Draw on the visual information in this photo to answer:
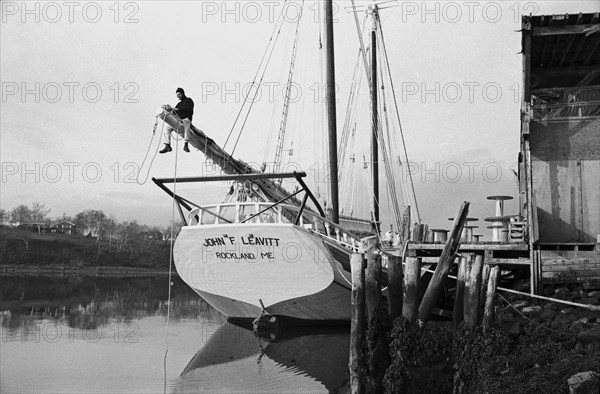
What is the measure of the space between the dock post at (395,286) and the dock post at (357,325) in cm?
52

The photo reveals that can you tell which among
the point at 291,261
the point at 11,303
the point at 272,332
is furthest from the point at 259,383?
the point at 11,303

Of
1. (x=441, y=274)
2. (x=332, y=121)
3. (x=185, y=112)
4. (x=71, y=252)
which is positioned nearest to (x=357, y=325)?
(x=441, y=274)

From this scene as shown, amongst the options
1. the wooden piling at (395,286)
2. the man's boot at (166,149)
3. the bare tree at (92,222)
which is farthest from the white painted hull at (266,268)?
the bare tree at (92,222)

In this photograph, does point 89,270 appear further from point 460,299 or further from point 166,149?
point 460,299

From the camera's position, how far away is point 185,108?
1809cm

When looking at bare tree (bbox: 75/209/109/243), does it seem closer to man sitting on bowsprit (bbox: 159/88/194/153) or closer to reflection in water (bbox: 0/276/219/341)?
reflection in water (bbox: 0/276/219/341)

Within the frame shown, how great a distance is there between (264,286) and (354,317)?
21.0 ft

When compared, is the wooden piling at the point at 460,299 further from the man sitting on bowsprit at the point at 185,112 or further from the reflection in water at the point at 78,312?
the reflection in water at the point at 78,312

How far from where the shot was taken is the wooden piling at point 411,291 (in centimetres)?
1158

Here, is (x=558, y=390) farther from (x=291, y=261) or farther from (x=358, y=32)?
(x=358, y=32)

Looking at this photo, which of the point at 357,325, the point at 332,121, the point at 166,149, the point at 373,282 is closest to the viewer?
the point at 357,325

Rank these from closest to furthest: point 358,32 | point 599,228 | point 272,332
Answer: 1. point 599,228
2. point 272,332
3. point 358,32

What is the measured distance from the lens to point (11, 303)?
106ft

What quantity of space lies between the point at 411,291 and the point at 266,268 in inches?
264
